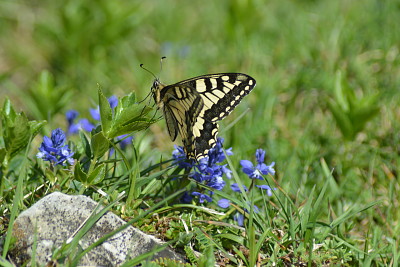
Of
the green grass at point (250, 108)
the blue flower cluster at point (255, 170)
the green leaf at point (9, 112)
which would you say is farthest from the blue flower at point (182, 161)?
the green leaf at point (9, 112)

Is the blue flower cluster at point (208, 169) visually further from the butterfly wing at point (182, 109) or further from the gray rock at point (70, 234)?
the gray rock at point (70, 234)

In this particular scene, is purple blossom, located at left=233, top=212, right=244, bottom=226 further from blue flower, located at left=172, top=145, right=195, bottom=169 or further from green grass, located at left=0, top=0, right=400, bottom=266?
blue flower, located at left=172, top=145, right=195, bottom=169

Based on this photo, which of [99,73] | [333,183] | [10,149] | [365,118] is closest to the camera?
[10,149]

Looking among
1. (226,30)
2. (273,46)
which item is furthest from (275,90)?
(226,30)

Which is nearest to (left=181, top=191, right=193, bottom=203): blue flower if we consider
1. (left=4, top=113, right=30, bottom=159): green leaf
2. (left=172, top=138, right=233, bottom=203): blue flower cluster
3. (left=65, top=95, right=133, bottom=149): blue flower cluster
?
(left=172, top=138, right=233, bottom=203): blue flower cluster

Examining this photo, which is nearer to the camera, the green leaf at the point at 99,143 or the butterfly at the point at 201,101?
the green leaf at the point at 99,143

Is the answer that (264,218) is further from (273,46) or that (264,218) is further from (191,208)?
(273,46)
